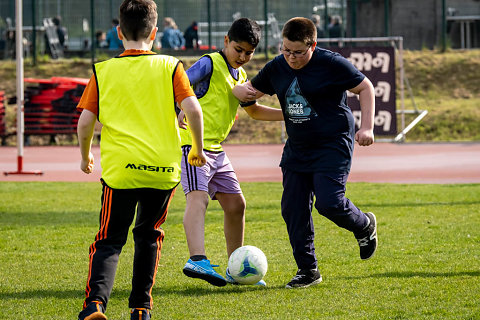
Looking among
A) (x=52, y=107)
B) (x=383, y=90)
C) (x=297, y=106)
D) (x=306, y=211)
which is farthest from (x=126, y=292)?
(x=52, y=107)

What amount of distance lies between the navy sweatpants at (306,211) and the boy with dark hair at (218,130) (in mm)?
414

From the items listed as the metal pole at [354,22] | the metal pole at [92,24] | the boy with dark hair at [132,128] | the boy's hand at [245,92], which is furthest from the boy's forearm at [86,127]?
the metal pole at [354,22]

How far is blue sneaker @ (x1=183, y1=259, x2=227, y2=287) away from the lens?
217 inches

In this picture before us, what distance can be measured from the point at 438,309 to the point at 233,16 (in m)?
23.8

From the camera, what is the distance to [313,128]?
5.77 m

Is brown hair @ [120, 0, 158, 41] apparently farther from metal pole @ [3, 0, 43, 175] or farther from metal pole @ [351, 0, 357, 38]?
metal pole @ [351, 0, 357, 38]

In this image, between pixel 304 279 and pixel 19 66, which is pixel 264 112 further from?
pixel 19 66

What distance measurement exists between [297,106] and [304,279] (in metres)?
1.16

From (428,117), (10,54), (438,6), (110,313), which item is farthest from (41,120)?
(110,313)

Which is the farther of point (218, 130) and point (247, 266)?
point (218, 130)

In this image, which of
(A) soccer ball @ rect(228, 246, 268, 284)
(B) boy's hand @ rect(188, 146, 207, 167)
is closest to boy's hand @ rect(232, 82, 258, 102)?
(A) soccer ball @ rect(228, 246, 268, 284)

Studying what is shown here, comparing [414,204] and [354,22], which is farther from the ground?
[354,22]

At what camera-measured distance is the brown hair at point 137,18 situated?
4609mm

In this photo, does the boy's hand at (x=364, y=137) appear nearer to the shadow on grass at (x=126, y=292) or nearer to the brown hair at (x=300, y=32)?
the brown hair at (x=300, y=32)
